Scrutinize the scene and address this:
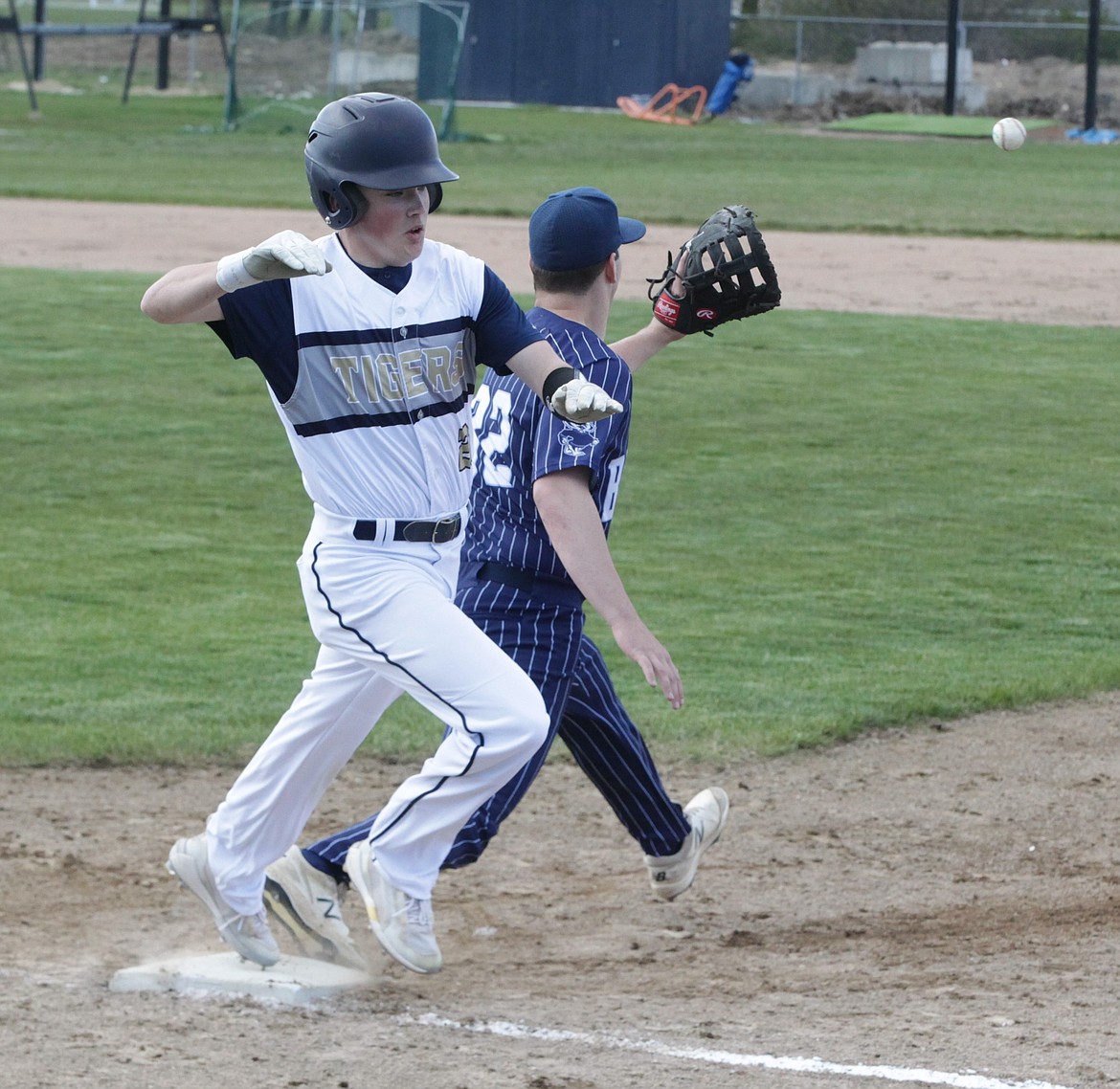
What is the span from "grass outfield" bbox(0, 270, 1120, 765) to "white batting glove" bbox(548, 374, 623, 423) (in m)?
2.53

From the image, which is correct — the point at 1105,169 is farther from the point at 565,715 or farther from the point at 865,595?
the point at 565,715

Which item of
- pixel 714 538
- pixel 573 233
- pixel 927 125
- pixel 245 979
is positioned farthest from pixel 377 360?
pixel 927 125

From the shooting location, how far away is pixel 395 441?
3.69 m

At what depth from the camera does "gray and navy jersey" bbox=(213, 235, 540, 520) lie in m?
3.58

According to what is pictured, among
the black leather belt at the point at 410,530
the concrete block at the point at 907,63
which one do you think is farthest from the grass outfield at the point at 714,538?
the concrete block at the point at 907,63

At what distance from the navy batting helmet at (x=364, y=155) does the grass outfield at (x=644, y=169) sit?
14.5 meters

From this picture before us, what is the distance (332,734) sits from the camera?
12.7ft

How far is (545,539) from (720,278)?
96 cm

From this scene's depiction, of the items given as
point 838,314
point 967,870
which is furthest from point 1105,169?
point 967,870

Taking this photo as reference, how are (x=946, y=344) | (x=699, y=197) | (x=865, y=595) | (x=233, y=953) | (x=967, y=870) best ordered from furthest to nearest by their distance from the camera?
(x=699, y=197) < (x=946, y=344) < (x=865, y=595) < (x=967, y=870) < (x=233, y=953)

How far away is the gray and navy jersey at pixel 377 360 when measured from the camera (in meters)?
3.58

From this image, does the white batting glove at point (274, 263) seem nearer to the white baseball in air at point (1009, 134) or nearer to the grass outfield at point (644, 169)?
the white baseball in air at point (1009, 134)

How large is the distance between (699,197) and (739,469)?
1158 cm

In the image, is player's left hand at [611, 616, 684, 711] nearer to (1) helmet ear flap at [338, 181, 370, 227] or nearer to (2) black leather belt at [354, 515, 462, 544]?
(2) black leather belt at [354, 515, 462, 544]
